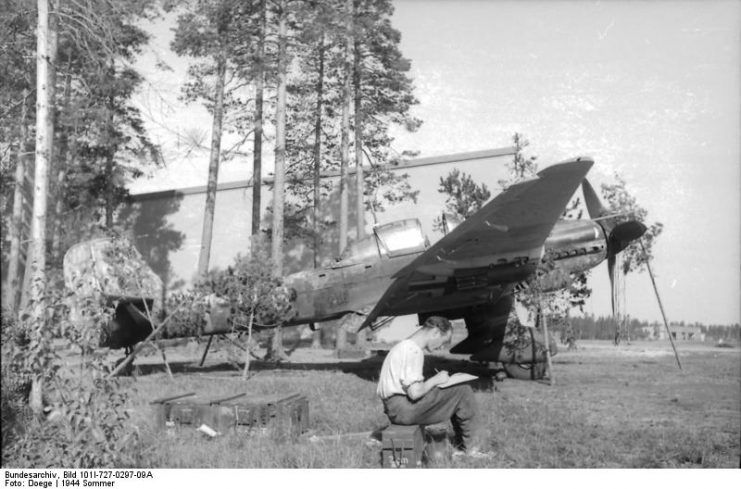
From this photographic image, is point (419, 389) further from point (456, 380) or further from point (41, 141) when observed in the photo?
point (41, 141)

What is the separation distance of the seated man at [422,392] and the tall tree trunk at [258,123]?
1034 centimetres

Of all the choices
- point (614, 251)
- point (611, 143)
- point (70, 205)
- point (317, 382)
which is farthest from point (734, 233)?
point (70, 205)

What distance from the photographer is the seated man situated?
496cm

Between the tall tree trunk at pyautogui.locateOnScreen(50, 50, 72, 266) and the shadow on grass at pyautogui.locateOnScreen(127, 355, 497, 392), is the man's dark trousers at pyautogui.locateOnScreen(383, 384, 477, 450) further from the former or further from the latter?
the tall tree trunk at pyautogui.locateOnScreen(50, 50, 72, 266)

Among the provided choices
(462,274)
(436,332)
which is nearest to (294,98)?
(462,274)

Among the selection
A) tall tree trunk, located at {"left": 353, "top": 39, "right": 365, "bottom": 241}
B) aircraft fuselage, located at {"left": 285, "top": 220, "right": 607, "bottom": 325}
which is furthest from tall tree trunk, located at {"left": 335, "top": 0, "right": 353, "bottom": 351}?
aircraft fuselage, located at {"left": 285, "top": 220, "right": 607, "bottom": 325}

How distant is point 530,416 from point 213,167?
11.3 meters

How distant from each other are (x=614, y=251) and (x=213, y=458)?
8986 mm

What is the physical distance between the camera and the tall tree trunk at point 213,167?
47.8 feet

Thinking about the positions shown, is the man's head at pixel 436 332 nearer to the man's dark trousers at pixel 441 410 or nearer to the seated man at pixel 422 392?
the seated man at pixel 422 392

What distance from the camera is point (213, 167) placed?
15.4 metres

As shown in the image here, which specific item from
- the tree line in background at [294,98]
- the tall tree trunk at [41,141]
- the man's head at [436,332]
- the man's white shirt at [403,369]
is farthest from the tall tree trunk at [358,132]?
the man's white shirt at [403,369]

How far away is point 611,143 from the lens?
1655 cm

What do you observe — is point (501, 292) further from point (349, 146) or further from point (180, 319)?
point (349, 146)
